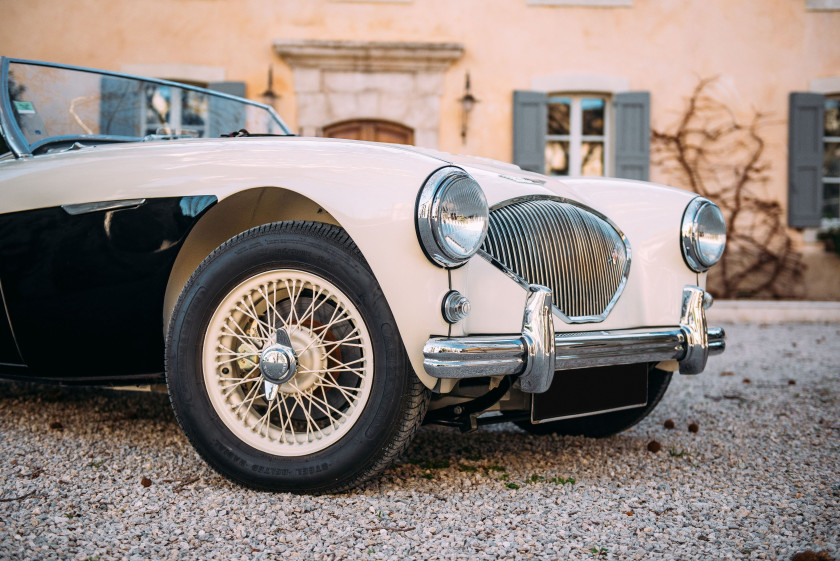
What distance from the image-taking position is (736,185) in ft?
29.6

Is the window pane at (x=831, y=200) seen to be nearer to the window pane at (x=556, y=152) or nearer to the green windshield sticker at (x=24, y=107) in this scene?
the window pane at (x=556, y=152)

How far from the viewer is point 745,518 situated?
1.93 metres

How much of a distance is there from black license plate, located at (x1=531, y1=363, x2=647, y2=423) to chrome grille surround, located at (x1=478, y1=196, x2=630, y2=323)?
172 millimetres

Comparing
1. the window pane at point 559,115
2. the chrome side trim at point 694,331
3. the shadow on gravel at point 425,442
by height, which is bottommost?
Result: the shadow on gravel at point 425,442

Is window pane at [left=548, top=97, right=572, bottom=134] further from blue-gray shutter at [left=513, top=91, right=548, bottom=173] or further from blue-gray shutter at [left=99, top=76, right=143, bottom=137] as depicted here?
blue-gray shutter at [left=99, top=76, right=143, bottom=137]

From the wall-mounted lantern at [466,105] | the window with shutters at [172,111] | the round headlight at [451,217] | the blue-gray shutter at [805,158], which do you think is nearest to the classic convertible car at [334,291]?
the round headlight at [451,217]

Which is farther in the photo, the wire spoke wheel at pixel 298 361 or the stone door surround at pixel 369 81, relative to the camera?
the stone door surround at pixel 369 81

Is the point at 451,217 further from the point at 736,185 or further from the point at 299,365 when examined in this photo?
the point at 736,185

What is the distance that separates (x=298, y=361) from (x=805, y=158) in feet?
29.0

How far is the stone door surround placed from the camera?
27.8 feet

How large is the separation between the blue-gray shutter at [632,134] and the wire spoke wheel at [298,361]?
7.40m

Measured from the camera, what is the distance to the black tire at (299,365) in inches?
73.7

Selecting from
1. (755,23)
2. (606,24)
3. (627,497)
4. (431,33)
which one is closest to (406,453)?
(627,497)

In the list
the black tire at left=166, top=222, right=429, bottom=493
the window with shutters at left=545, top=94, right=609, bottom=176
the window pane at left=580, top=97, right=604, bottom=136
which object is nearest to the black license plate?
the black tire at left=166, top=222, right=429, bottom=493
